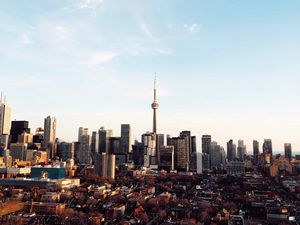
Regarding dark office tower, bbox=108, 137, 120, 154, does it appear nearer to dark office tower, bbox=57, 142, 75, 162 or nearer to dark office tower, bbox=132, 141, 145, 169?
dark office tower, bbox=132, 141, 145, 169

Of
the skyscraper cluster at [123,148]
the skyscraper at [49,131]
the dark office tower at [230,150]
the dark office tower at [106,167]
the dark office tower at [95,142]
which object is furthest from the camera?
the dark office tower at [230,150]

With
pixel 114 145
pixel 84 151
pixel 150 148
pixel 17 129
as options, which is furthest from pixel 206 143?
pixel 17 129

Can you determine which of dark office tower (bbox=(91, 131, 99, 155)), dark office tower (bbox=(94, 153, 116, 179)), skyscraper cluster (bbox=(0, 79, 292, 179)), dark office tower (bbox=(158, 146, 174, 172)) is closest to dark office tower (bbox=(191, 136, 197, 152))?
skyscraper cluster (bbox=(0, 79, 292, 179))

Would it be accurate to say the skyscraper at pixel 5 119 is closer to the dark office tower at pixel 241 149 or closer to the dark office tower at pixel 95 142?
the dark office tower at pixel 95 142

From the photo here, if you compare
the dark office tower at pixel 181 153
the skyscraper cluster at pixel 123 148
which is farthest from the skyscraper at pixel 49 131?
the dark office tower at pixel 181 153

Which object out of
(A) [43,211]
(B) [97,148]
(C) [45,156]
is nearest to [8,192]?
(A) [43,211]
